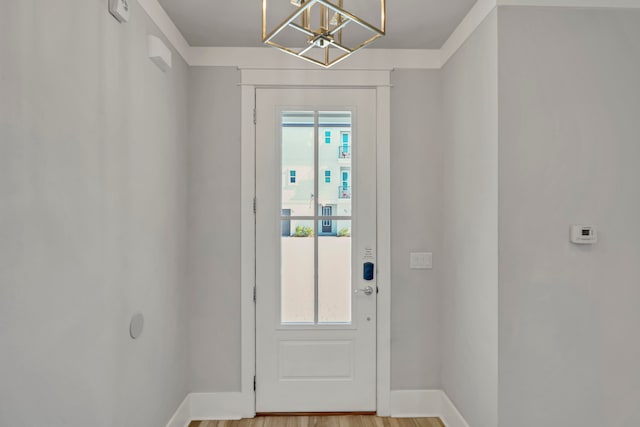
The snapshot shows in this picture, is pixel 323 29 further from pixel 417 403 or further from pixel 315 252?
pixel 417 403

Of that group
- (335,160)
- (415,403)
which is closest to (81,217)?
(335,160)

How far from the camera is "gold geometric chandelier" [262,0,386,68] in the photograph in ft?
3.96

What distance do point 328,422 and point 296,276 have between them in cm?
95

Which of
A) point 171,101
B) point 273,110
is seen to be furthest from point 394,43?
point 171,101

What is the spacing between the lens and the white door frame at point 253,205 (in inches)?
100

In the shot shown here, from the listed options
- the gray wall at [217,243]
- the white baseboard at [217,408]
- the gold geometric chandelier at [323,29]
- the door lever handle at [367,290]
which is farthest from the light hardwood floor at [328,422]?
the gold geometric chandelier at [323,29]

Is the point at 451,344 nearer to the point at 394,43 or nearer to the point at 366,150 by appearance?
the point at 366,150

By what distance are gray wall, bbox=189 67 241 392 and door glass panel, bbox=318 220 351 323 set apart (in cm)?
56

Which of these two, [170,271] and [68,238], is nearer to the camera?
[68,238]

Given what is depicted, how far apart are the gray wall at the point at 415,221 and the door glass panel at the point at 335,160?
310mm
